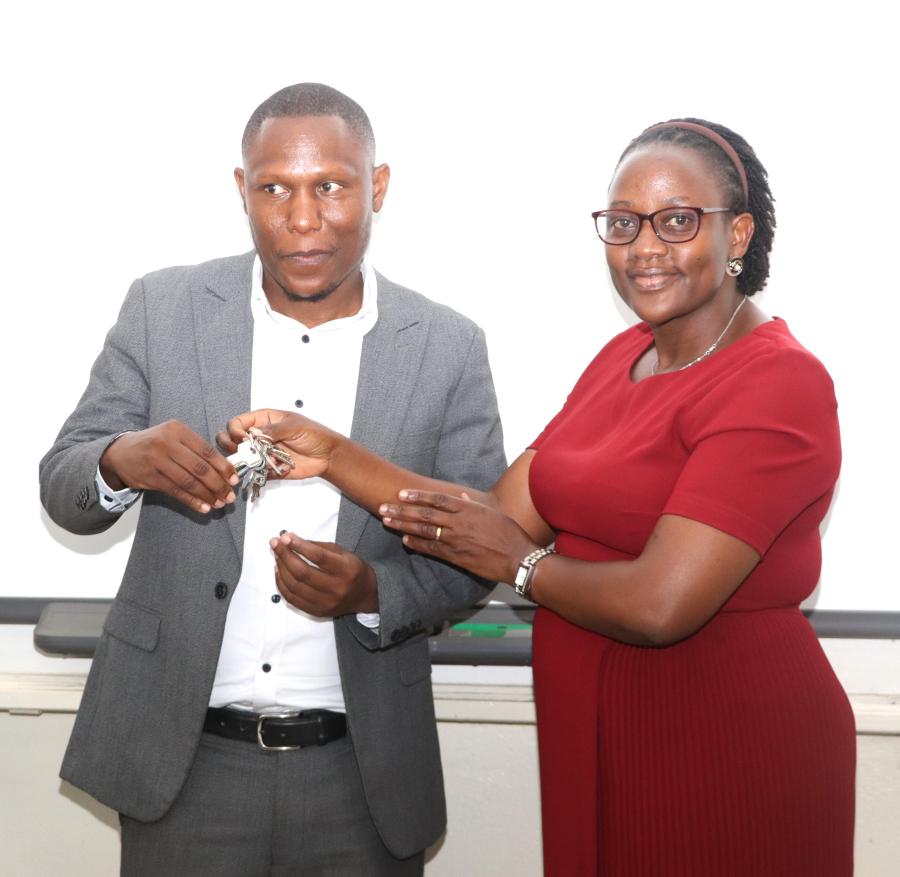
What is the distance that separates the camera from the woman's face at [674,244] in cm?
192

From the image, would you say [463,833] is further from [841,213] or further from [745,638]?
[841,213]

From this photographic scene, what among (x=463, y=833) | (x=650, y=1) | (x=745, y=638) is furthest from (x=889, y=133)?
(x=463, y=833)

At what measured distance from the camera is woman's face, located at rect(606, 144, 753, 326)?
1920 millimetres

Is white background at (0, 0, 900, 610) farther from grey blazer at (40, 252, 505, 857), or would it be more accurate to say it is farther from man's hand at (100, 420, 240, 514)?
man's hand at (100, 420, 240, 514)

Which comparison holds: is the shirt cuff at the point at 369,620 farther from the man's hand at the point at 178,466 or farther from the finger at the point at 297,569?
the man's hand at the point at 178,466

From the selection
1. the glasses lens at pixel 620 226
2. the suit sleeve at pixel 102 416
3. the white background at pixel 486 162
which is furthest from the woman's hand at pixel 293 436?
the white background at pixel 486 162

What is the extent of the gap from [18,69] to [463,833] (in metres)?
2.17

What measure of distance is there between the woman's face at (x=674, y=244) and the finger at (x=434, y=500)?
0.46m

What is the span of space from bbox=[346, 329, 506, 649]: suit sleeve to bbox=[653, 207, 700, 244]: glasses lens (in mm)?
505

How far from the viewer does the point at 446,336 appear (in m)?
2.27

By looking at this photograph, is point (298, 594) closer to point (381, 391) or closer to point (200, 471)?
point (200, 471)

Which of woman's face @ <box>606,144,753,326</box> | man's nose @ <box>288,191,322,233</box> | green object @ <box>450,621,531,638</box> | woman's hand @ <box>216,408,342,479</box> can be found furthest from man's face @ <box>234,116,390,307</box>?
green object @ <box>450,621,531,638</box>

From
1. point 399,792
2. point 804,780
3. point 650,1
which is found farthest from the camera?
point 650,1

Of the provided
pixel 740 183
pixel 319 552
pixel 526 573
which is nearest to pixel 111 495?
pixel 319 552
